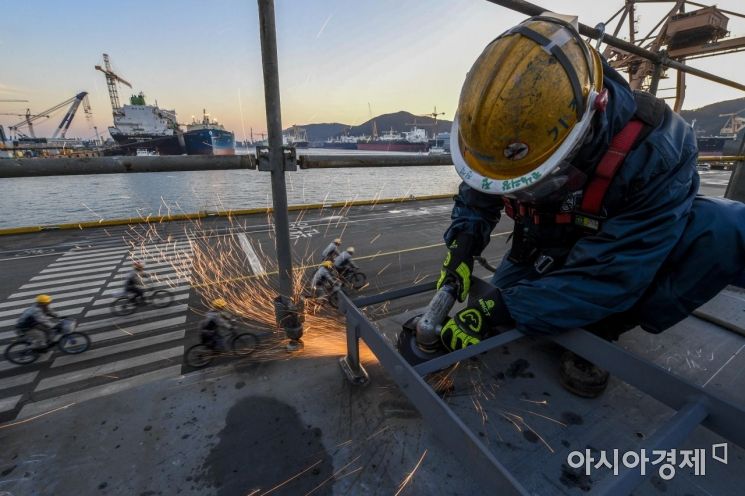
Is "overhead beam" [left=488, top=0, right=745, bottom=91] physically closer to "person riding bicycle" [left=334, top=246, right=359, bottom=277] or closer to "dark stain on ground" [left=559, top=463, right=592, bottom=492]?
"dark stain on ground" [left=559, top=463, right=592, bottom=492]

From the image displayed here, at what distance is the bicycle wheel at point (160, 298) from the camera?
6.33 meters

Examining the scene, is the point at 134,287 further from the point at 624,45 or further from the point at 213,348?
the point at 624,45

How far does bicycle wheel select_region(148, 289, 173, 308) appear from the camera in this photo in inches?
249

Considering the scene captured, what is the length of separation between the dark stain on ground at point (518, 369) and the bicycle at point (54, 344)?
606 cm

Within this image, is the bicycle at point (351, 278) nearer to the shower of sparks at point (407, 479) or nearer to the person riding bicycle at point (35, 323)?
the person riding bicycle at point (35, 323)

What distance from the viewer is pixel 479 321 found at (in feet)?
6.79

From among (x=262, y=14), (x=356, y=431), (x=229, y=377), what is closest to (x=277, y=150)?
(x=262, y=14)

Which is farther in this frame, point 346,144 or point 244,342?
point 346,144

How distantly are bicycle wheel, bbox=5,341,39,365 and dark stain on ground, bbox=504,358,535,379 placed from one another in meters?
6.49

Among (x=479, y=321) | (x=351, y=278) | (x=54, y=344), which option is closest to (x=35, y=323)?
(x=54, y=344)

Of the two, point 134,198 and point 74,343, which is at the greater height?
point 134,198

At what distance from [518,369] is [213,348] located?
382 cm

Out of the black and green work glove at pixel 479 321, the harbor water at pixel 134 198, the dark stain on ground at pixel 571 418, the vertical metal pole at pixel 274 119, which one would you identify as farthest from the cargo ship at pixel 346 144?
the dark stain on ground at pixel 571 418

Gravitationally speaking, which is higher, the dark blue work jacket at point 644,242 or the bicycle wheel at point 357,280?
the dark blue work jacket at point 644,242
